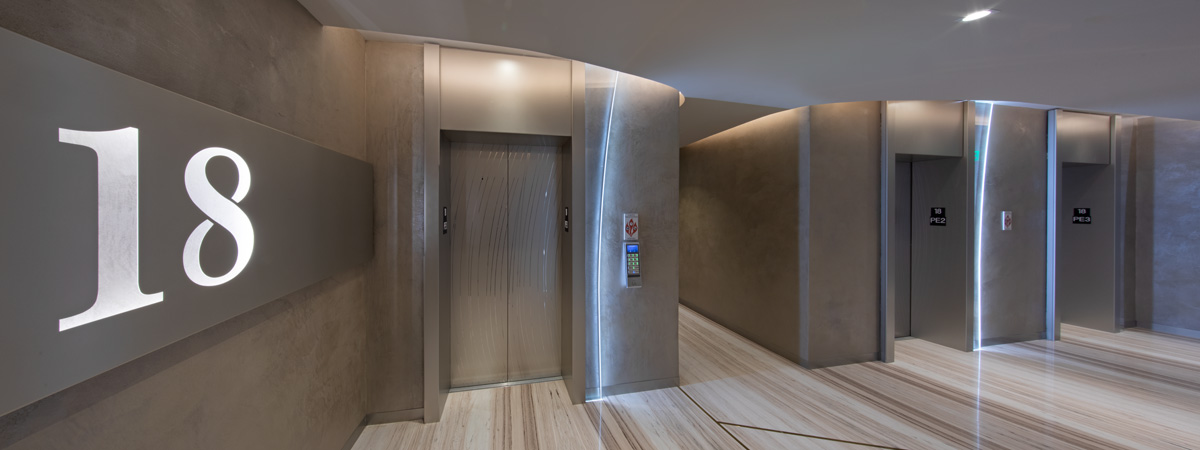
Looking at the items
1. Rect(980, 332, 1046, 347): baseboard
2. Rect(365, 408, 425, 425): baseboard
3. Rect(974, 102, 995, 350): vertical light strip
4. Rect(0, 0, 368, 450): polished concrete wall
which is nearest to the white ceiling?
Rect(0, 0, 368, 450): polished concrete wall

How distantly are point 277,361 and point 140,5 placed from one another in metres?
1.50

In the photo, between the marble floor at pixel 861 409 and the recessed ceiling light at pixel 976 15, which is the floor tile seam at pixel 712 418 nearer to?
the marble floor at pixel 861 409

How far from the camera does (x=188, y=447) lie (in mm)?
1226

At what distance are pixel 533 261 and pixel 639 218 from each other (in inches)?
42.6

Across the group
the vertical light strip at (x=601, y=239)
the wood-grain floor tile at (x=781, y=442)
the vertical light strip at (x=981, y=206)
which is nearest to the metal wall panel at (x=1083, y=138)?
the vertical light strip at (x=981, y=206)

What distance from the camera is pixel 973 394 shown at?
3.18m

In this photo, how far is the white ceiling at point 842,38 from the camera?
1.65 meters

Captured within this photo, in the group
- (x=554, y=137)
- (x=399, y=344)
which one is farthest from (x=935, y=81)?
(x=399, y=344)

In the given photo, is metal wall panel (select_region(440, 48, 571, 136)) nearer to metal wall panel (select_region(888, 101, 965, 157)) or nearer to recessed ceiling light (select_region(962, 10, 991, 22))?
recessed ceiling light (select_region(962, 10, 991, 22))

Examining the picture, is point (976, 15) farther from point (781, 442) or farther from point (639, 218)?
point (781, 442)

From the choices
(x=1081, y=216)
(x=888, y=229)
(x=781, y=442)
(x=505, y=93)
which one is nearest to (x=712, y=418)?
(x=781, y=442)

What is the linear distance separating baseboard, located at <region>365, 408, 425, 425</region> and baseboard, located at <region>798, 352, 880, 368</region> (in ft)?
12.1

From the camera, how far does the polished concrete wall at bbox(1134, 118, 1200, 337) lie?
4.64m

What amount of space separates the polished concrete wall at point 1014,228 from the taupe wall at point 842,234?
1.73 m
